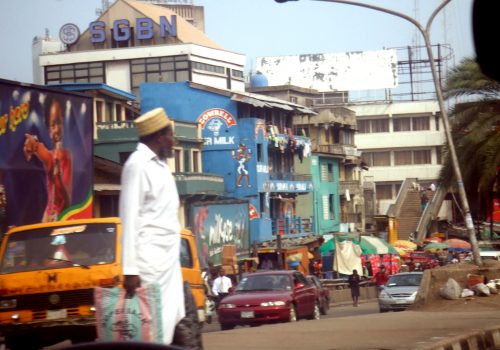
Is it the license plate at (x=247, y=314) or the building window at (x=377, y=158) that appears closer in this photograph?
the license plate at (x=247, y=314)

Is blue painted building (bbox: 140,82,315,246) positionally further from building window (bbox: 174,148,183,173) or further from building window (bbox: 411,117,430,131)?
building window (bbox: 411,117,430,131)

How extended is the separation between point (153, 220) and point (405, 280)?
29.5 meters

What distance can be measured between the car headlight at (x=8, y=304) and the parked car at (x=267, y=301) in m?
11.1

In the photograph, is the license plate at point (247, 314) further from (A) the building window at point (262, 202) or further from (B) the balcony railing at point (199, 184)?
(A) the building window at point (262, 202)

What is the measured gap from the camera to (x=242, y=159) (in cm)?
6281

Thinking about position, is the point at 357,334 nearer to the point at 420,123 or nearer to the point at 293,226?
the point at 293,226

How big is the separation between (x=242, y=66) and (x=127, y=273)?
3033 inches

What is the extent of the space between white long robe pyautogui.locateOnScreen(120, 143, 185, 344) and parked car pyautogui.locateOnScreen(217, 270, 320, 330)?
18.1 m

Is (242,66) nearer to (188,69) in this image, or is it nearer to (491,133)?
(188,69)

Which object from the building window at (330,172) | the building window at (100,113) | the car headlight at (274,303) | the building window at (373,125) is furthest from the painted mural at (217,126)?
the car headlight at (274,303)

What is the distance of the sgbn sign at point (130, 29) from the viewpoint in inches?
3027

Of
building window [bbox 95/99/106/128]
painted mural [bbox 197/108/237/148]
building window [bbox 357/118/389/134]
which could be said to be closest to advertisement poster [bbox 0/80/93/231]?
building window [bbox 95/99/106/128]

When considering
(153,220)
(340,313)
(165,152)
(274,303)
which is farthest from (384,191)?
(153,220)

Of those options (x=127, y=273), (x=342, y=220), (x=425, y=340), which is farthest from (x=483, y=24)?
(x=342, y=220)
